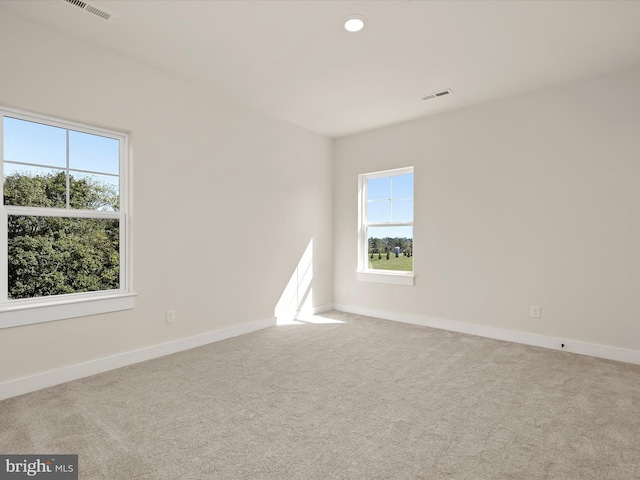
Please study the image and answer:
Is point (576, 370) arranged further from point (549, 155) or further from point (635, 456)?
point (549, 155)

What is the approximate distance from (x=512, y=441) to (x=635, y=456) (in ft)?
1.97

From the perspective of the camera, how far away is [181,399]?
2.48 metres

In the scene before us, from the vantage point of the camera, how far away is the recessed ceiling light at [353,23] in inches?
98.2

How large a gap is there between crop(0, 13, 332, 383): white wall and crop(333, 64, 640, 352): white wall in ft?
5.20

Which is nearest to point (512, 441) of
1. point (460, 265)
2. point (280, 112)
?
point (460, 265)

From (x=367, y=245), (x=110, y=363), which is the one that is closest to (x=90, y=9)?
Answer: (x=110, y=363)

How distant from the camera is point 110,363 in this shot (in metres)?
3.00

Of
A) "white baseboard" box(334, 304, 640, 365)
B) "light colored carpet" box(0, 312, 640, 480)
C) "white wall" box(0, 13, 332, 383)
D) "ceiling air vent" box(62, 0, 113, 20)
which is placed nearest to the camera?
"light colored carpet" box(0, 312, 640, 480)

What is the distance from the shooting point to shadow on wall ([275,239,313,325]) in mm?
4688

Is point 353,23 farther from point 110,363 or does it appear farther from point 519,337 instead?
point 519,337

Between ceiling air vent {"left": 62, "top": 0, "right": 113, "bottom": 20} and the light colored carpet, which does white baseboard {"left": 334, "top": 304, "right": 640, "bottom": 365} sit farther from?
ceiling air vent {"left": 62, "top": 0, "right": 113, "bottom": 20}

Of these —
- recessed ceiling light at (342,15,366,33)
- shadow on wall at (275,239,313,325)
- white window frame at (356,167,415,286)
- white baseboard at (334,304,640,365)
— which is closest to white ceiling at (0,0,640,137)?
recessed ceiling light at (342,15,366,33)

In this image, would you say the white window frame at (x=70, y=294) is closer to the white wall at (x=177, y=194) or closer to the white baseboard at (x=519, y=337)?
the white wall at (x=177, y=194)

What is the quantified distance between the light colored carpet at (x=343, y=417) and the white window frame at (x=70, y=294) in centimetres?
56
